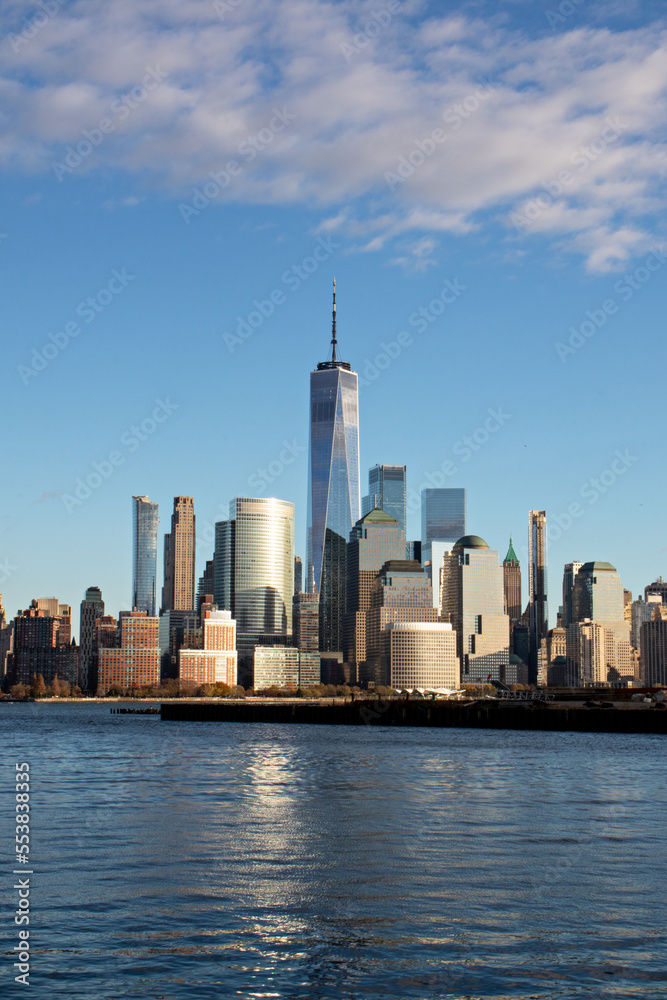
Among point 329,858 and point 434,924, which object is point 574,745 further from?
point 434,924

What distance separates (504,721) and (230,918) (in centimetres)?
15317

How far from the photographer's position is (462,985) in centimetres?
2495

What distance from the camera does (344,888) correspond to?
3528cm

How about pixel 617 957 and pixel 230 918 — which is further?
pixel 230 918

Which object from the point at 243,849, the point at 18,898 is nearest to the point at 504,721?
the point at 243,849

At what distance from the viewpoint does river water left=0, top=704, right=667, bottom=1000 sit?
1006 inches

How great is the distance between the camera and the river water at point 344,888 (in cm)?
2555

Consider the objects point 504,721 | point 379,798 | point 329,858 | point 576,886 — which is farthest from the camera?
point 504,721

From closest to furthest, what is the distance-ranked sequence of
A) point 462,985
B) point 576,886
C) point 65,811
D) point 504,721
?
point 462,985 → point 576,886 → point 65,811 → point 504,721

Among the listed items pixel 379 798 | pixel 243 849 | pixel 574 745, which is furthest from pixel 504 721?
pixel 243 849

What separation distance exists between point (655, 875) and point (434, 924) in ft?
35.8

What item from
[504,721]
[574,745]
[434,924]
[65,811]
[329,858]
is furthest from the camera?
[504,721]

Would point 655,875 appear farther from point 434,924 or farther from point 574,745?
point 574,745

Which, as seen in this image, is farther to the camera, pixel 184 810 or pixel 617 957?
pixel 184 810
